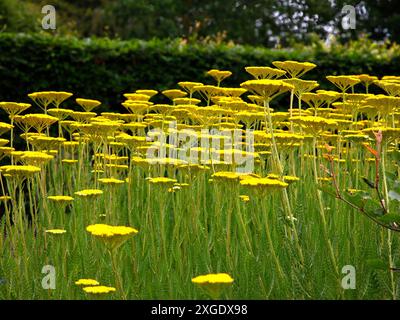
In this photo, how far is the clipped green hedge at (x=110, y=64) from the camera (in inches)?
316

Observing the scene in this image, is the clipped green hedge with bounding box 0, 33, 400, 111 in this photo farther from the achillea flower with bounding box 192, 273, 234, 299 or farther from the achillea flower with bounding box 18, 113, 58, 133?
the achillea flower with bounding box 192, 273, 234, 299

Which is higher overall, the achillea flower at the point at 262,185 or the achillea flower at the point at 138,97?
the achillea flower at the point at 138,97

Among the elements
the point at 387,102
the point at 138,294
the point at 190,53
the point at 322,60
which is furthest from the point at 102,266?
the point at 322,60

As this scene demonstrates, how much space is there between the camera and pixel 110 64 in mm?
8445

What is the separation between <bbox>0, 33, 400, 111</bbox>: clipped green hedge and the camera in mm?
8016

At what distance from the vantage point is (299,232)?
305cm

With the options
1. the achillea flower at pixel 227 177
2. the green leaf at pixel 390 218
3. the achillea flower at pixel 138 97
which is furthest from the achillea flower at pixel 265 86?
the achillea flower at pixel 138 97

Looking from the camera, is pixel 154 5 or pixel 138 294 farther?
pixel 154 5

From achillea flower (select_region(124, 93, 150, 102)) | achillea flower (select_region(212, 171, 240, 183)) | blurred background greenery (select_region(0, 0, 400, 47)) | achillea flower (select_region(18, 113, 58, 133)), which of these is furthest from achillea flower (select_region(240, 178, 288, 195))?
blurred background greenery (select_region(0, 0, 400, 47))

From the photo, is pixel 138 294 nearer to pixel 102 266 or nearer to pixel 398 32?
pixel 102 266

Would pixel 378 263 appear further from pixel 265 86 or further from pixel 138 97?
pixel 138 97

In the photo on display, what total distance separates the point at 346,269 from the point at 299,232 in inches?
10.4

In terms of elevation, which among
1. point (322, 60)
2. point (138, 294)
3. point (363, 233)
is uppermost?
Answer: point (322, 60)

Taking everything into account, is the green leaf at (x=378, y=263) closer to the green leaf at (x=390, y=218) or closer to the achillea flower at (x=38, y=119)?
the green leaf at (x=390, y=218)
